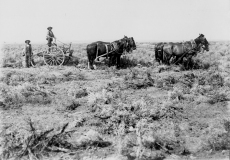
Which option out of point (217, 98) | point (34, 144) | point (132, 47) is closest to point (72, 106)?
point (34, 144)

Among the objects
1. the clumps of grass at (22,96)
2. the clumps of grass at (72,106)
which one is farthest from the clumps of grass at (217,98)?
the clumps of grass at (22,96)

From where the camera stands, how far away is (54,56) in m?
14.8

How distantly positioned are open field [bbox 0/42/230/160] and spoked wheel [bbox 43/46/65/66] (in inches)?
78.0

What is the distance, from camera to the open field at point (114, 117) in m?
6.00

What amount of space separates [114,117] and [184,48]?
8.35 m

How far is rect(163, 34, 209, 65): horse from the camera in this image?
14048 mm

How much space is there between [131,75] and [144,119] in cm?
540

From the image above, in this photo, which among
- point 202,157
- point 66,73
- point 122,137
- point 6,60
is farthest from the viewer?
point 6,60

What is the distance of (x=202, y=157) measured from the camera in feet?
18.9

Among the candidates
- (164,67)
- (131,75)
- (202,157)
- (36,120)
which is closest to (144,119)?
(202,157)

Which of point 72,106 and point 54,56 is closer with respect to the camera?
point 72,106

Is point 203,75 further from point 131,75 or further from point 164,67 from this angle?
point 131,75

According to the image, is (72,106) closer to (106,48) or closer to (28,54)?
(106,48)

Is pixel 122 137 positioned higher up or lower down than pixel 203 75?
lower down
